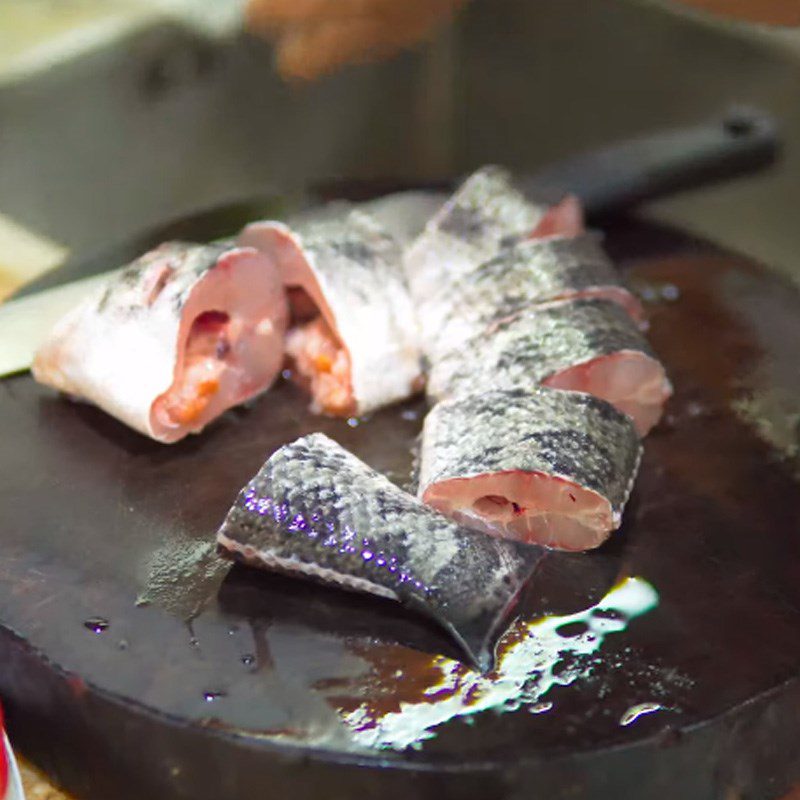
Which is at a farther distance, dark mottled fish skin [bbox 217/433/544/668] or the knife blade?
the knife blade

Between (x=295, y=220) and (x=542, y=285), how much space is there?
487mm

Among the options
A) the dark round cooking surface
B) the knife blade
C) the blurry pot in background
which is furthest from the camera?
the knife blade

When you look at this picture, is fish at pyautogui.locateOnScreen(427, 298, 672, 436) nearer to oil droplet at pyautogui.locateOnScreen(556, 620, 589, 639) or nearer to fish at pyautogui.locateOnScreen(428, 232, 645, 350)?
fish at pyautogui.locateOnScreen(428, 232, 645, 350)

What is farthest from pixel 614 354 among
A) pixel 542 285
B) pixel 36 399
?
pixel 36 399

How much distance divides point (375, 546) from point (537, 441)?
0.88 feet

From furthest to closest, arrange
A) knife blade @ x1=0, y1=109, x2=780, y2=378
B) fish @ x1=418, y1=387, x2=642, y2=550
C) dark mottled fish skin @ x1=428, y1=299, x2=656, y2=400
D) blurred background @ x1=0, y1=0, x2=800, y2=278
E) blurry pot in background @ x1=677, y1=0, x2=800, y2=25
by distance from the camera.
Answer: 1. blurred background @ x1=0, y1=0, x2=800, y2=278
2. knife blade @ x1=0, y1=109, x2=780, y2=378
3. blurry pot in background @ x1=677, y1=0, x2=800, y2=25
4. dark mottled fish skin @ x1=428, y1=299, x2=656, y2=400
5. fish @ x1=418, y1=387, x2=642, y2=550

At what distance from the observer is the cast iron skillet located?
4.09ft

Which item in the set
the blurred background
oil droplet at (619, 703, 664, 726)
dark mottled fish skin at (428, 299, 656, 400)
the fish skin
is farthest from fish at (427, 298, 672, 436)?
the blurred background

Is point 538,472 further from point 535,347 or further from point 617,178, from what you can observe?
point 617,178

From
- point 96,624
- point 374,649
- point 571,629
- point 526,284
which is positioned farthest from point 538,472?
point 96,624

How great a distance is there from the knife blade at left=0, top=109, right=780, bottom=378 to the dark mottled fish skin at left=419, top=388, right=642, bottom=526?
558 mm

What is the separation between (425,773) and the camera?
1215 mm

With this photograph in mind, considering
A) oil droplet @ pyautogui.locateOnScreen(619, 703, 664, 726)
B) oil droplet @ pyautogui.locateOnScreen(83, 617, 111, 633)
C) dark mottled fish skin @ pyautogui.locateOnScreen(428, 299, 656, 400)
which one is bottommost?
oil droplet @ pyautogui.locateOnScreen(619, 703, 664, 726)

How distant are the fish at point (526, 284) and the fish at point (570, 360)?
29 mm
